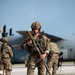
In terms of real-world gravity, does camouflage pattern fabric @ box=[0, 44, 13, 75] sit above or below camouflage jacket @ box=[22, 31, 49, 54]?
below

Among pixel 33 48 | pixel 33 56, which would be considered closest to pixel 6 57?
pixel 33 56

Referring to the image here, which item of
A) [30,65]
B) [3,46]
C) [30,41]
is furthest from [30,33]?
[3,46]

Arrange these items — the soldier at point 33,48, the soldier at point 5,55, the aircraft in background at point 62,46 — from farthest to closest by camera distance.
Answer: the aircraft in background at point 62,46 < the soldier at point 5,55 < the soldier at point 33,48

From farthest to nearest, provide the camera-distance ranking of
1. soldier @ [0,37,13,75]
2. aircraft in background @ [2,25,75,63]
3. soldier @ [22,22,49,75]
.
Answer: aircraft in background @ [2,25,75,63], soldier @ [0,37,13,75], soldier @ [22,22,49,75]

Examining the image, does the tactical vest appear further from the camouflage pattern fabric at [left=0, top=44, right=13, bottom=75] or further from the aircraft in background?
the aircraft in background

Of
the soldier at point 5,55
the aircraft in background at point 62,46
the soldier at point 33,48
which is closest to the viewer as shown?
the soldier at point 33,48

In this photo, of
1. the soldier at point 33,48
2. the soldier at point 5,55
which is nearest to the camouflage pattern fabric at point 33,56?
the soldier at point 33,48

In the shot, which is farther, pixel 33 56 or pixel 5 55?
pixel 5 55

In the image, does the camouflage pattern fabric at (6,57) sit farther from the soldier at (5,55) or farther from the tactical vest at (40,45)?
the tactical vest at (40,45)

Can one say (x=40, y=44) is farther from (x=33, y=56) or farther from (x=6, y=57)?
(x=6, y=57)

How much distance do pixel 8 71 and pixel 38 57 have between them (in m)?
3.59

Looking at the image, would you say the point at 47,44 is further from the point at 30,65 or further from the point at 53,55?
the point at 53,55

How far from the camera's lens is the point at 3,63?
39.6 feet

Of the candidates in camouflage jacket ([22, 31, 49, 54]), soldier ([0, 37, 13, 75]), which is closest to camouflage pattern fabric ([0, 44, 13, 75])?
soldier ([0, 37, 13, 75])
